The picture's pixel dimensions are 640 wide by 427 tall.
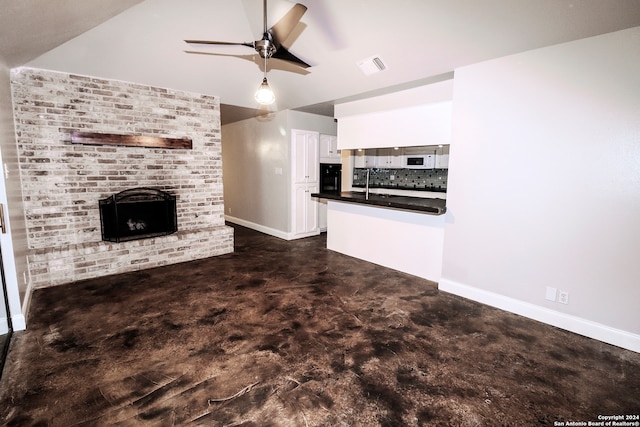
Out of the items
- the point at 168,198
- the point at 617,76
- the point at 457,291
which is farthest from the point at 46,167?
the point at 617,76

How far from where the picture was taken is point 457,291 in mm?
3545

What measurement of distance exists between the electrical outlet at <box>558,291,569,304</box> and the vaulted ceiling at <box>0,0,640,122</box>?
7.38ft

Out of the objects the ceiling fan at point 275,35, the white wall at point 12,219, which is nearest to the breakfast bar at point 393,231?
the ceiling fan at point 275,35

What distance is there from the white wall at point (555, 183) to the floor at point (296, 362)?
Answer: 0.35m

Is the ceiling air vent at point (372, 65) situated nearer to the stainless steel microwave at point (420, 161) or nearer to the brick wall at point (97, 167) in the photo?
the stainless steel microwave at point (420, 161)

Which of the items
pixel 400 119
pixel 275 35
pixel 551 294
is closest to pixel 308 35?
pixel 275 35

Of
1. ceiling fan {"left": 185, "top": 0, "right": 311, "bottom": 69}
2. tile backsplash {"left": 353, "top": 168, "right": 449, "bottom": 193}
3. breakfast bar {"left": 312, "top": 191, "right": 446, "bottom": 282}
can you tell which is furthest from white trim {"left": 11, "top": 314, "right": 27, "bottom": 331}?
tile backsplash {"left": 353, "top": 168, "right": 449, "bottom": 193}

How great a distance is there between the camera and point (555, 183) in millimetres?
2777

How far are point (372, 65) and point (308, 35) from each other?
2.67ft

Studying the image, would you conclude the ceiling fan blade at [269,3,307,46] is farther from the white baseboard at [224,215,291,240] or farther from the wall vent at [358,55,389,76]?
the white baseboard at [224,215,291,240]

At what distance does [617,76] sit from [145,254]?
5514mm

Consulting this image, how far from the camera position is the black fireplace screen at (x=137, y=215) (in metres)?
4.09

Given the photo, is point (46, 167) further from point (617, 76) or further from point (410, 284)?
point (617, 76)

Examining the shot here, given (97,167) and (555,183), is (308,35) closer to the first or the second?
(555,183)
